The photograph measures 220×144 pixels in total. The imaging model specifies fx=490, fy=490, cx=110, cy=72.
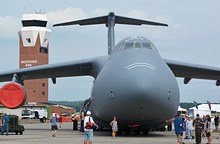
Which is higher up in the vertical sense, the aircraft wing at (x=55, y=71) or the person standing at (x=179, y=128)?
the aircraft wing at (x=55, y=71)

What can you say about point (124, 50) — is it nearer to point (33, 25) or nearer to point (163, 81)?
point (163, 81)

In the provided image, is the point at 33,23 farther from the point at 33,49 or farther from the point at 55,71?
the point at 55,71

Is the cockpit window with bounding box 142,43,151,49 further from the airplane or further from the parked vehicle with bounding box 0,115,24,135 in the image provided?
the parked vehicle with bounding box 0,115,24,135

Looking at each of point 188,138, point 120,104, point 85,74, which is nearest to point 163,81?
point 120,104

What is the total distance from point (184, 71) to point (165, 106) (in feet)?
23.1

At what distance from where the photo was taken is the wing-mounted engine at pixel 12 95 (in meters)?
23.5

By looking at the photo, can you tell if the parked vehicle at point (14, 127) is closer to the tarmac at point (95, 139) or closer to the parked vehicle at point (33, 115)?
the tarmac at point (95, 139)

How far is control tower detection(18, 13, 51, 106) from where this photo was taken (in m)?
99.6

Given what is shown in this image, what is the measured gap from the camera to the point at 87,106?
2570 cm

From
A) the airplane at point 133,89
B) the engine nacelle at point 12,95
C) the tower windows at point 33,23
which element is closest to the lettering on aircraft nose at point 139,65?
the airplane at point 133,89

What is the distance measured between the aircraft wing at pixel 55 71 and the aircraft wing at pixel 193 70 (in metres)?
4.29

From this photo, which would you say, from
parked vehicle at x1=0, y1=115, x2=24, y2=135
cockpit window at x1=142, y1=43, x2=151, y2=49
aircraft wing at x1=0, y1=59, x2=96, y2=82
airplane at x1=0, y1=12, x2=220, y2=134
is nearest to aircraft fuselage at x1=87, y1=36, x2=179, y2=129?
airplane at x1=0, y1=12, x2=220, y2=134

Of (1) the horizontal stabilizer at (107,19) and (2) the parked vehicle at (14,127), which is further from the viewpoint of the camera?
(1) the horizontal stabilizer at (107,19)

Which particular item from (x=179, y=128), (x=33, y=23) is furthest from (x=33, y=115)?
(x=179, y=128)
